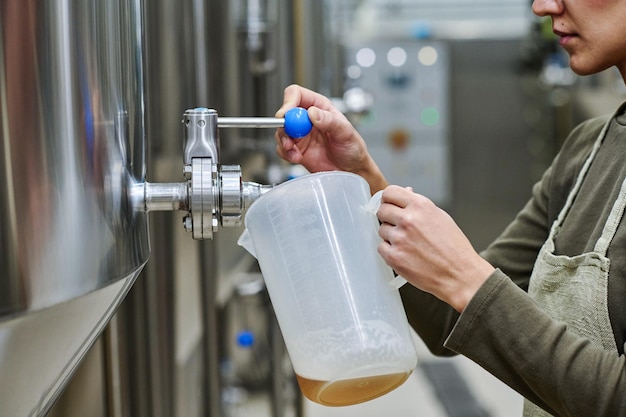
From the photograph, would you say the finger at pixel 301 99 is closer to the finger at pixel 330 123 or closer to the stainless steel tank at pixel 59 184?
the finger at pixel 330 123

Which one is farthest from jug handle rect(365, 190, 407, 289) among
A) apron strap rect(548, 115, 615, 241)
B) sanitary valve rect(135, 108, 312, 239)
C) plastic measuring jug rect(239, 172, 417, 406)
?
apron strap rect(548, 115, 615, 241)

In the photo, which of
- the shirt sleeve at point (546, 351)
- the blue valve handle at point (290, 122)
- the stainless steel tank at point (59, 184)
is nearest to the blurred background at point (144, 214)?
the stainless steel tank at point (59, 184)

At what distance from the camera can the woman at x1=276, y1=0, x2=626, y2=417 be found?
90cm

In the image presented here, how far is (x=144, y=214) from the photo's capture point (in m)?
0.80

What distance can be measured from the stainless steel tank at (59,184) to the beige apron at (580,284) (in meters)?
0.59

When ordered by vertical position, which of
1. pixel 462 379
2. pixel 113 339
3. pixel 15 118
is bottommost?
pixel 462 379

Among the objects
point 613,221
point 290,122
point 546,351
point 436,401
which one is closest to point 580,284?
point 613,221

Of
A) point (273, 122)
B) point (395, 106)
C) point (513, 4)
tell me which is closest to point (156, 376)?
point (273, 122)

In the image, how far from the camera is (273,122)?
94cm

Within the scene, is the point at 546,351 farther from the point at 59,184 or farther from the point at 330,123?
the point at 59,184

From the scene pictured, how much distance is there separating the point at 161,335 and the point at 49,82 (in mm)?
873

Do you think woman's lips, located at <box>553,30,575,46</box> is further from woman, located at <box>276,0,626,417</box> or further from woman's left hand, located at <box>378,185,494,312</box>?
woman's left hand, located at <box>378,185,494,312</box>

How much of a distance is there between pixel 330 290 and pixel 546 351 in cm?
26

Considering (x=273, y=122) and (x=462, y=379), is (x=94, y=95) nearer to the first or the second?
(x=273, y=122)
